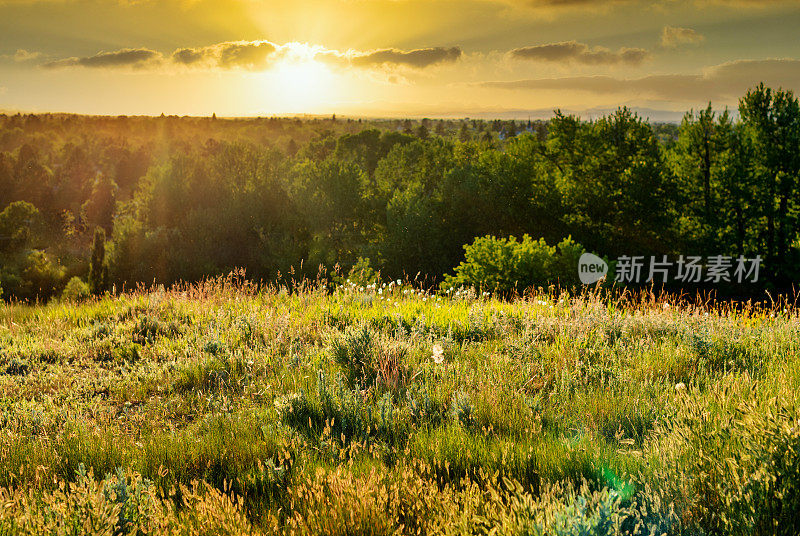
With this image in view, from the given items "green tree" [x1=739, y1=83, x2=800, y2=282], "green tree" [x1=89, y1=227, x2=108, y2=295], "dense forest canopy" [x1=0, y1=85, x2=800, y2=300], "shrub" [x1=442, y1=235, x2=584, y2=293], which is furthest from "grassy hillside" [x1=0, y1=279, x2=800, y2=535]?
"green tree" [x1=89, y1=227, x2=108, y2=295]

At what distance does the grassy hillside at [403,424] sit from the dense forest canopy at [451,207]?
1973cm

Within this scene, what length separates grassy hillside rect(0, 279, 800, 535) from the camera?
2.64 metres

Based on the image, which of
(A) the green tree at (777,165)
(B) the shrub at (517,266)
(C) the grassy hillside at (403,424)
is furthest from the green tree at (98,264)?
(A) the green tree at (777,165)

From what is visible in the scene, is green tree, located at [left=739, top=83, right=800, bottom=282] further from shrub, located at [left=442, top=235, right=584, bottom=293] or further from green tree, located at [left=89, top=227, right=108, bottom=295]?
green tree, located at [left=89, top=227, right=108, bottom=295]

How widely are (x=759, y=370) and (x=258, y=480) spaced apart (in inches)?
181

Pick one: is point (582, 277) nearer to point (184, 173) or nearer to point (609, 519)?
point (609, 519)

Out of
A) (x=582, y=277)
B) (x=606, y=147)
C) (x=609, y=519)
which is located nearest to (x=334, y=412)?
(x=609, y=519)

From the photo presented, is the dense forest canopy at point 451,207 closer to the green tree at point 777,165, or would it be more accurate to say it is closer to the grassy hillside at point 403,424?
the green tree at point 777,165

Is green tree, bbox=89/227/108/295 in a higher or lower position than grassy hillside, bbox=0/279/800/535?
lower

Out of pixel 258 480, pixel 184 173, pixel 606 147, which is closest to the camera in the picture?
pixel 258 480

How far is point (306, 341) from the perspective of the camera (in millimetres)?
6801

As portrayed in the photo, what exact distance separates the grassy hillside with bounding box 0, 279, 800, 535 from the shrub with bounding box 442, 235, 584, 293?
539 inches

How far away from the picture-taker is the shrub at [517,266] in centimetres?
2158

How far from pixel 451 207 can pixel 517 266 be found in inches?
783
